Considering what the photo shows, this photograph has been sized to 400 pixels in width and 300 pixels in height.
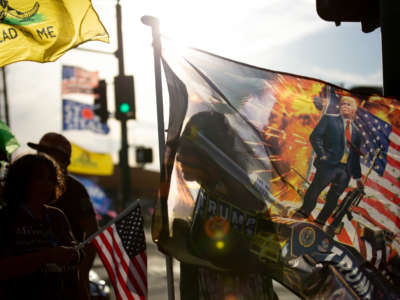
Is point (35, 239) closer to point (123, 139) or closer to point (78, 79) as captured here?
point (123, 139)

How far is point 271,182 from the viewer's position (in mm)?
3369

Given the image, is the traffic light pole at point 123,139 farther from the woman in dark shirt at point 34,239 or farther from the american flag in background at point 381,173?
the american flag in background at point 381,173

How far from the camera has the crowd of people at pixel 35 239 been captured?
2852mm

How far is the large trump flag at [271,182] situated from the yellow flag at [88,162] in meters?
22.0

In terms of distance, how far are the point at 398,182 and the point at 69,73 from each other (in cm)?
1728

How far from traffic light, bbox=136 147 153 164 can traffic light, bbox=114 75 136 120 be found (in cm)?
416

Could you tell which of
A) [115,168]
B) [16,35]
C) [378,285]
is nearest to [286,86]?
[378,285]

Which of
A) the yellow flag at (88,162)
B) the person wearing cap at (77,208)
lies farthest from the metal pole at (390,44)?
the yellow flag at (88,162)

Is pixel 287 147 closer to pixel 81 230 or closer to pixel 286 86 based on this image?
pixel 286 86

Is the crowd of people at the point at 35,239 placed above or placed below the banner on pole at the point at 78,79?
above

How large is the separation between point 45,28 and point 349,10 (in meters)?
2.75

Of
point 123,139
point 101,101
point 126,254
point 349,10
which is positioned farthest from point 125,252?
point 123,139

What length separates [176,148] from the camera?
11.2 feet

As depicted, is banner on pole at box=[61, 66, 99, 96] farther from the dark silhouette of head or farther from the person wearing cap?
the dark silhouette of head
